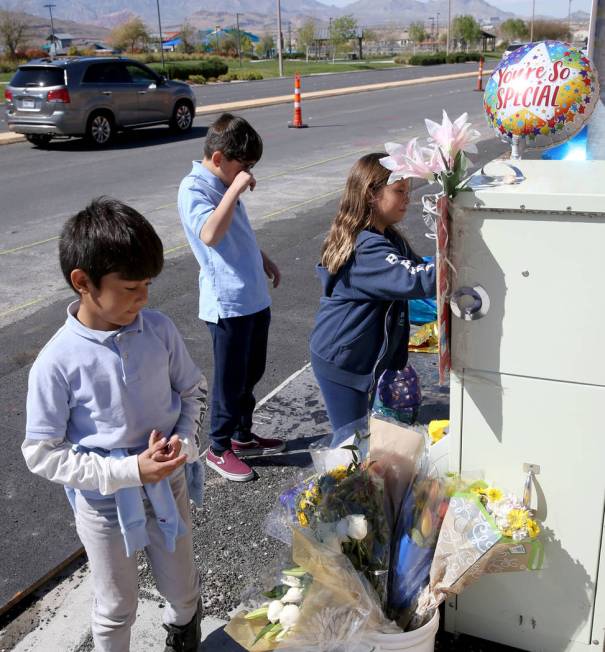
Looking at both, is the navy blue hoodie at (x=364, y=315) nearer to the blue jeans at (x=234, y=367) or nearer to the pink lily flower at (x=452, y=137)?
the blue jeans at (x=234, y=367)

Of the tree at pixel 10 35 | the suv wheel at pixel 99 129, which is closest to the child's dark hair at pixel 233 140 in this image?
the suv wheel at pixel 99 129

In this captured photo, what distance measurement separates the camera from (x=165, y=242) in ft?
27.1

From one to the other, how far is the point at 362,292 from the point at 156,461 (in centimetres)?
116

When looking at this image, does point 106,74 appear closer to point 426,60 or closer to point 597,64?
point 597,64

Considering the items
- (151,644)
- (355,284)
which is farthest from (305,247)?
(151,644)

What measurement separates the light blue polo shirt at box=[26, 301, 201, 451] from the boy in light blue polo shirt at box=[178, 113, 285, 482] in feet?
3.84

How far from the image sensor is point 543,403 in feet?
7.58

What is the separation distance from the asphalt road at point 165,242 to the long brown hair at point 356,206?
130cm

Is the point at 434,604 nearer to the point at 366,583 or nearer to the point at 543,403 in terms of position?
the point at 366,583

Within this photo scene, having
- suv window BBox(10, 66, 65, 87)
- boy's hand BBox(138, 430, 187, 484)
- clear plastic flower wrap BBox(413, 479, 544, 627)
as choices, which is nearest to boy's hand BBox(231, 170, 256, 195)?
boy's hand BBox(138, 430, 187, 484)

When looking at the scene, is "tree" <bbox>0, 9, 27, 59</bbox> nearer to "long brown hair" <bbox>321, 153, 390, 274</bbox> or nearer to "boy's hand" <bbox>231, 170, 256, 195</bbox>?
"boy's hand" <bbox>231, 170, 256, 195</bbox>

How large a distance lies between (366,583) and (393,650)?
220mm

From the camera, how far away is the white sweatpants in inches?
87.7

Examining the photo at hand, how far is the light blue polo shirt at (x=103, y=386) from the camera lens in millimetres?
2080
